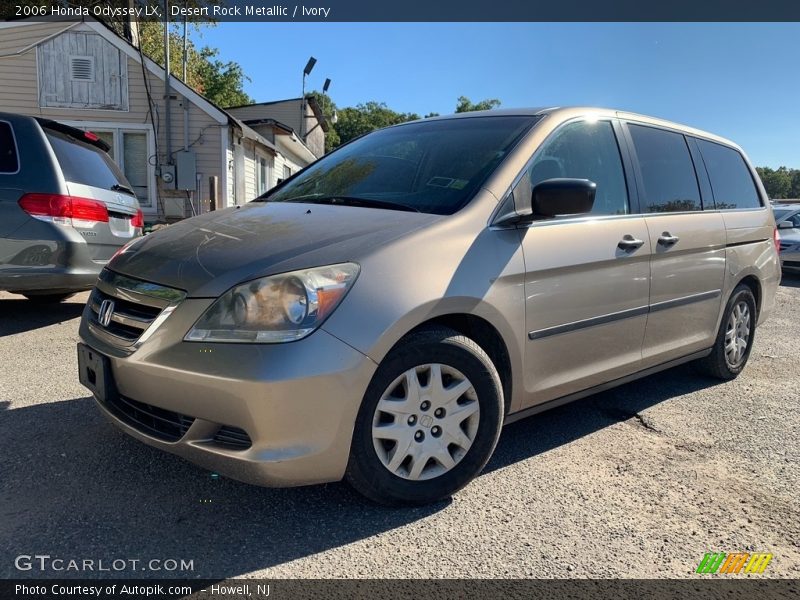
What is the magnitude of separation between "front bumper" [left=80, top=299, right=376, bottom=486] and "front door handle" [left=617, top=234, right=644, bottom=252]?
1.70 meters

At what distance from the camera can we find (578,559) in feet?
7.36

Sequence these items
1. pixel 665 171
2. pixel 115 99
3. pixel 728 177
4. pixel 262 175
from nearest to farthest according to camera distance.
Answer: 1. pixel 665 171
2. pixel 728 177
3. pixel 115 99
4. pixel 262 175

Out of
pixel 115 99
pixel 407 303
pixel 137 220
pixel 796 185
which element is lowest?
pixel 407 303

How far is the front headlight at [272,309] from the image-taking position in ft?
7.05

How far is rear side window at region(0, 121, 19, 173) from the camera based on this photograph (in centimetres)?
490

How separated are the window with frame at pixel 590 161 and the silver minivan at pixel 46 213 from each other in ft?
13.0

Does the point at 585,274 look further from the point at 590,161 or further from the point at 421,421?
the point at 421,421

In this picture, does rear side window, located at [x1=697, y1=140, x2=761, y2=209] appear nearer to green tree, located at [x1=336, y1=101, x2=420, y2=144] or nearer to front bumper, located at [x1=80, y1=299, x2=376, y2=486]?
front bumper, located at [x1=80, y1=299, x2=376, y2=486]

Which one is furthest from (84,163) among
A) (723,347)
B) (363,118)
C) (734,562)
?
(363,118)

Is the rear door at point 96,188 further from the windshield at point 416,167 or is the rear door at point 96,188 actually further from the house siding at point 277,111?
the house siding at point 277,111

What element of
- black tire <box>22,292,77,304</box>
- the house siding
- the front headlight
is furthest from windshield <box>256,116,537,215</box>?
the house siding

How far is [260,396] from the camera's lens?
2082 millimetres

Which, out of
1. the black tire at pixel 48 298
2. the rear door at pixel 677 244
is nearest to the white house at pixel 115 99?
the black tire at pixel 48 298

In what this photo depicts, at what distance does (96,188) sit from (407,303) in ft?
13.9
